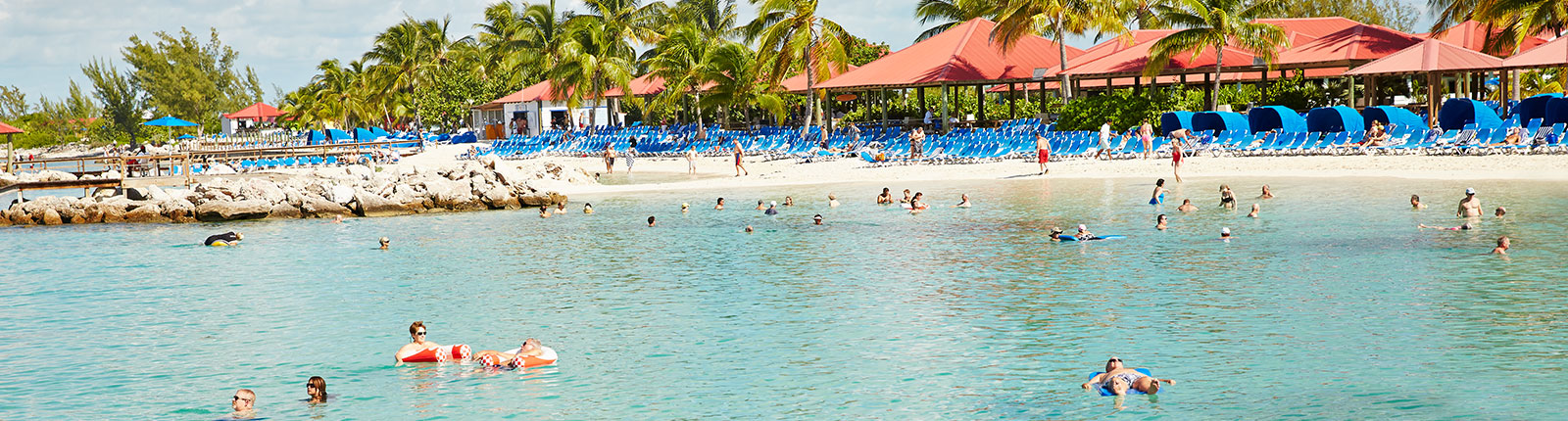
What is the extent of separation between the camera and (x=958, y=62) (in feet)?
111

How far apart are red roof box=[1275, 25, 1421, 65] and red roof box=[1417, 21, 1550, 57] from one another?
5218 mm

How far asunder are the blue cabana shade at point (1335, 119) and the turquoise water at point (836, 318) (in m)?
7.01

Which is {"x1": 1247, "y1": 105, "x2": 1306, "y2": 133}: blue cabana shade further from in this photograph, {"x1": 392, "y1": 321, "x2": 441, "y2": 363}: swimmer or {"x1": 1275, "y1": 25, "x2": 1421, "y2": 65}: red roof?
{"x1": 392, "y1": 321, "x2": 441, "y2": 363}: swimmer

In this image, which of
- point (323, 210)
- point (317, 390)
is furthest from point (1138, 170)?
point (317, 390)

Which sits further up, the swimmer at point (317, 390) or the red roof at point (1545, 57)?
the red roof at point (1545, 57)

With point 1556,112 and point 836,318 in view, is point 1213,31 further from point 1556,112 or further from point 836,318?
point 836,318

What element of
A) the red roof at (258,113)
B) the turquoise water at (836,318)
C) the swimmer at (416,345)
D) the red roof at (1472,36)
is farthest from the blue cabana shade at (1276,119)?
the red roof at (258,113)

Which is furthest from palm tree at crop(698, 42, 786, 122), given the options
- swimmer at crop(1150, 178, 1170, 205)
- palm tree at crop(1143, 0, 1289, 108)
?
swimmer at crop(1150, 178, 1170, 205)

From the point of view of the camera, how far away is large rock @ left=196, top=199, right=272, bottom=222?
82.1 ft

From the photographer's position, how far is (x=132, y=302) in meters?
14.3

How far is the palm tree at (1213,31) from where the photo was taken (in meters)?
29.7

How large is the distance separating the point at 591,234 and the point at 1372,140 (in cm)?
1683

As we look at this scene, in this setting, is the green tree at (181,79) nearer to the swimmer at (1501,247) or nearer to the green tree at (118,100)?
the green tree at (118,100)

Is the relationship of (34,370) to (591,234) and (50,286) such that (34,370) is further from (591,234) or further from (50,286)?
(591,234)
